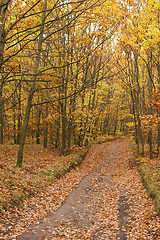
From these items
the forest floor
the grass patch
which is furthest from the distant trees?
the forest floor

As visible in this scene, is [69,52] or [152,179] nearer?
[152,179]

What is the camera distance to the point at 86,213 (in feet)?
26.6

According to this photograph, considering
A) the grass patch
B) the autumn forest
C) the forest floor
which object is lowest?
the forest floor

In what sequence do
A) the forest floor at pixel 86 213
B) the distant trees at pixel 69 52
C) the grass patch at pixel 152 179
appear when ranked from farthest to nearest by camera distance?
the grass patch at pixel 152 179 → the distant trees at pixel 69 52 → the forest floor at pixel 86 213

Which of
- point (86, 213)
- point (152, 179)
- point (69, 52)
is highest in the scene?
point (69, 52)

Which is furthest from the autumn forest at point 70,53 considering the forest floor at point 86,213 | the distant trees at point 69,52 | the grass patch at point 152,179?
the forest floor at point 86,213

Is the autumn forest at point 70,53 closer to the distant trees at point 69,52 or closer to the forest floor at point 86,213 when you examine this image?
the distant trees at point 69,52

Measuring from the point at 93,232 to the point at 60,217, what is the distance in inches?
51.7

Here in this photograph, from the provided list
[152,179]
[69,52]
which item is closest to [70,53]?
[69,52]

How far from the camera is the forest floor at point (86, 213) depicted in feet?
19.9

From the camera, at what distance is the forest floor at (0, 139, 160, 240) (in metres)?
6.08

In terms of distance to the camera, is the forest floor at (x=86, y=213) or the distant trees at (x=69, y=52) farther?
the distant trees at (x=69, y=52)

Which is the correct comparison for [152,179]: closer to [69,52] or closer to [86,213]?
[86,213]

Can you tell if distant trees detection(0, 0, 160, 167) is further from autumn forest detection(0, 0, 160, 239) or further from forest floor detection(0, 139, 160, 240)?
forest floor detection(0, 139, 160, 240)
